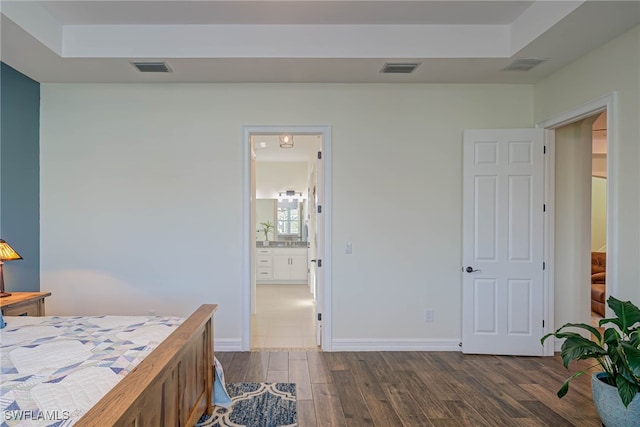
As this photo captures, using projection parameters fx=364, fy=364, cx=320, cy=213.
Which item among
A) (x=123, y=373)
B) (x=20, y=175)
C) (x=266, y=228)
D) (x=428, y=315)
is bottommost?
(x=428, y=315)

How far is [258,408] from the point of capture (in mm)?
2525

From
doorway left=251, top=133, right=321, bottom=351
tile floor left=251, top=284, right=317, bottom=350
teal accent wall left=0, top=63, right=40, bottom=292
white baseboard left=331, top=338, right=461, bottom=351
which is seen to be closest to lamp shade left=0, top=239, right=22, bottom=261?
teal accent wall left=0, top=63, right=40, bottom=292

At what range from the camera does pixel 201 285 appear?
144 inches

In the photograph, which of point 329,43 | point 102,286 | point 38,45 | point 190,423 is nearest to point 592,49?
point 329,43

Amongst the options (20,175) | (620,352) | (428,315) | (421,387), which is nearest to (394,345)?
(428,315)

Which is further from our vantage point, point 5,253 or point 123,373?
point 5,253

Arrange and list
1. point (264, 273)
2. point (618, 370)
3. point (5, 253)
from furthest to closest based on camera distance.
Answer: point (264, 273) → point (5, 253) → point (618, 370)

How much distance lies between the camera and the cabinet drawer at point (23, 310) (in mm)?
2690

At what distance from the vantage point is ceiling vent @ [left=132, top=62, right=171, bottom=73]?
125 inches

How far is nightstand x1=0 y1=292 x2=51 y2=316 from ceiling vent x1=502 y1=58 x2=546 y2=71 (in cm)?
445

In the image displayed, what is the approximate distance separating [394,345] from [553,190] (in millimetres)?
2180

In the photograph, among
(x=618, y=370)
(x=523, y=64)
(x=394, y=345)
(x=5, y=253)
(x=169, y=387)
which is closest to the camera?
(x=169, y=387)

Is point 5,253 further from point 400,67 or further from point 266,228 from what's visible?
point 266,228

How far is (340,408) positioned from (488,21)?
10.6 feet
